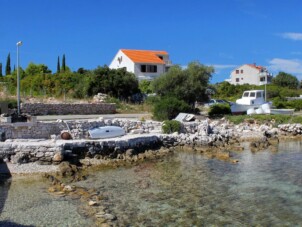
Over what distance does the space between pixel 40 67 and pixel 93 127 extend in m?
43.0

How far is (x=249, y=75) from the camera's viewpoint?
97375mm

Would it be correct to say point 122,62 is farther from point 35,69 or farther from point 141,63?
point 35,69

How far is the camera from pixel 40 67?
211ft

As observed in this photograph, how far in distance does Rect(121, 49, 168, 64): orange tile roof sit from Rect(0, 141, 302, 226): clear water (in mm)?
45371

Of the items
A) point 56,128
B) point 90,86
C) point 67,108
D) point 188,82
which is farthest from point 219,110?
point 56,128

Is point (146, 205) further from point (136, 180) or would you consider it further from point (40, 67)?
point (40, 67)

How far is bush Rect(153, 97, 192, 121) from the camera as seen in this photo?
32375 millimetres

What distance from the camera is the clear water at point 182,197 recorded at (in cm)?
1123

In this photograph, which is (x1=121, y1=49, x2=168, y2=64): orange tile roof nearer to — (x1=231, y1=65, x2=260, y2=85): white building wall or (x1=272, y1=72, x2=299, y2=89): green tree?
(x1=272, y1=72, x2=299, y2=89): green tree

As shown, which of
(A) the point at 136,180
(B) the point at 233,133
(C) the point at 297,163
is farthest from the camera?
(B) the point at 233,133

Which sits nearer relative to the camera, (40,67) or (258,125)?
(258,125)

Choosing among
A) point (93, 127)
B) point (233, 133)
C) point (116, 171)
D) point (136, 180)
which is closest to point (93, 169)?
point (116, 171)

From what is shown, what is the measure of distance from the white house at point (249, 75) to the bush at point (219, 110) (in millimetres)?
56212

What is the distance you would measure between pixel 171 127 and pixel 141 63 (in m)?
36.2
